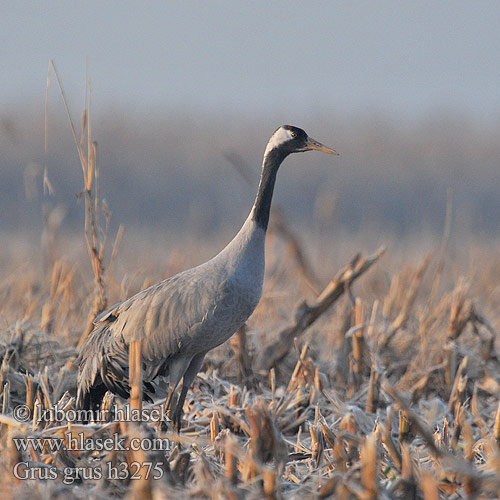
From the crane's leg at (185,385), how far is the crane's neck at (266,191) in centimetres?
63

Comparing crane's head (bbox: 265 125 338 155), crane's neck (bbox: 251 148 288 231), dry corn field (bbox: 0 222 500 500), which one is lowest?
dry corn field (bbox: 0 222 500 500)

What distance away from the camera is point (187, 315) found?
329cm

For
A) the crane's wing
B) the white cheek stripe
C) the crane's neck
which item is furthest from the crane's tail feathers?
the white cheek stripe

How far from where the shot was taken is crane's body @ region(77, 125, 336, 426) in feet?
10.7

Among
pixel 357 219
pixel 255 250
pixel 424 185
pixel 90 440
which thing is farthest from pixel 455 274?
pixel 424 185

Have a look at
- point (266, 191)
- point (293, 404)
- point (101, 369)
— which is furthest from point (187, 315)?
point (293, 404)

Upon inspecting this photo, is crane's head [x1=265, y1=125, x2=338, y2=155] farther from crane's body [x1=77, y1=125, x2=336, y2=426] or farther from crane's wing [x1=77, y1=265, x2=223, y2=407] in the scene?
crane's wing [x1=77, y1=265, x2=223, y2=407]

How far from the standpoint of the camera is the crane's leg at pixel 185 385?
11.1 feet

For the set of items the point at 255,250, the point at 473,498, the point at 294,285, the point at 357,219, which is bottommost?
→ the point at 357,219

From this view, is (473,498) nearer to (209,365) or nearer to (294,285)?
(209,365)

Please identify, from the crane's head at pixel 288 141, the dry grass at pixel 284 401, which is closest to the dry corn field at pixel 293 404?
the dry grass at pixel 284 401

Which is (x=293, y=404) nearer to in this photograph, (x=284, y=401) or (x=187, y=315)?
(x=284, y=401)

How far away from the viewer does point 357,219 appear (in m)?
16.1

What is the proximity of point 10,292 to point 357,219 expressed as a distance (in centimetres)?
1153
